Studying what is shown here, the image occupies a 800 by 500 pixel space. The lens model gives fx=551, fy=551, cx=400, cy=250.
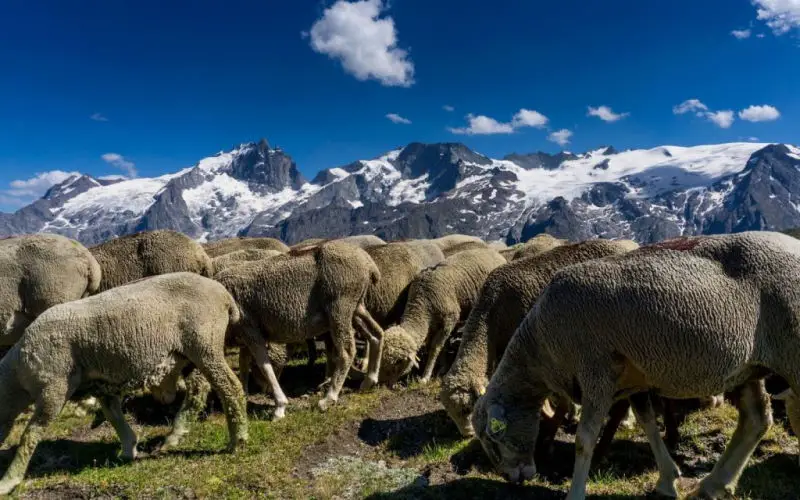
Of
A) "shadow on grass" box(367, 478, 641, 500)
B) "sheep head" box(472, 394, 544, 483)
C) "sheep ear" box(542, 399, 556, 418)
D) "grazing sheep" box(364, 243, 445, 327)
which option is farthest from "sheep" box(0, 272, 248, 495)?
"grazing sheep" box(364, 243, 445, 327)

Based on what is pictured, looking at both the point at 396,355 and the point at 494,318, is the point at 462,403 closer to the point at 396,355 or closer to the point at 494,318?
the point at 494,318

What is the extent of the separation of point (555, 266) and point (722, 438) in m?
4.06

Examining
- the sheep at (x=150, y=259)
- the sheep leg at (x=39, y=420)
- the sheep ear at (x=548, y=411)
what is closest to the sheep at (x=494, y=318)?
the sheep ear at (x=548, y=411)

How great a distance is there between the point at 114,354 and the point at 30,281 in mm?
5603

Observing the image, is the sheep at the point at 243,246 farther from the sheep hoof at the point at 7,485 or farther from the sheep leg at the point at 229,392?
the sheep hoof at the point at 7,485

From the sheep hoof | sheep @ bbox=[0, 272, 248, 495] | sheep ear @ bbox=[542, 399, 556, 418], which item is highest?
sheep @ bbox=[0, 272, 248, 495]

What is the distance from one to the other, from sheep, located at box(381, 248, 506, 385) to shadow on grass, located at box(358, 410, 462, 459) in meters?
2.11

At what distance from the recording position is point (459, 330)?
15055mm

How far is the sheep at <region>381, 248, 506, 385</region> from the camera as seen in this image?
13.2 metres

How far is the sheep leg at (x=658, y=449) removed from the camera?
7.65 m

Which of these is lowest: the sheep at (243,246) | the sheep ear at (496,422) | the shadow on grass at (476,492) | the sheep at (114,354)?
the shadow on grass at (476,492)

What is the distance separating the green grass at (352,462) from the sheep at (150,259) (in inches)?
184

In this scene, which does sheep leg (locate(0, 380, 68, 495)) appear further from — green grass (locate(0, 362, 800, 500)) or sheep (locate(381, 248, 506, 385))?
sheep (locate(381, 248, 506, 385))

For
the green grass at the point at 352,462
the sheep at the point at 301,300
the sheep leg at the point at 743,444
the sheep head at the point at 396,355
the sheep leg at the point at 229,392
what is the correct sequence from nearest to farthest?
the sheep leg at the point at 743,444 → the green grass at the point at 352,462 → the sheep leg at the point at 229,392 → the sheep at the point at 301,300 → the sheep head at the point at 396,355
